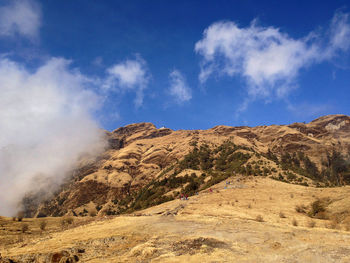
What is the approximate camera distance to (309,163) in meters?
101

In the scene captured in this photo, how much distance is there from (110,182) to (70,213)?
23.2 meters

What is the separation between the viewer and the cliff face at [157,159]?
94.8 metres

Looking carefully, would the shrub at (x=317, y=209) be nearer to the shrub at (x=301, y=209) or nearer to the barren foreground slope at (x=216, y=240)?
the barren foreground slope at (x=216, y=240)

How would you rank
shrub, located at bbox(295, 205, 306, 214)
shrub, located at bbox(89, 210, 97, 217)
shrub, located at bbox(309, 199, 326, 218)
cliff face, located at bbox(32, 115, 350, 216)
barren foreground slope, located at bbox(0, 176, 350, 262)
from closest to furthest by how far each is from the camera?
barren foreground slope, located at bbox(0, 176, 350, 262), shrub, located at bbox(309, 199, 326, 218), shrub, located at bbox(295, 205, 306, 214), shrub, located at bbox(89, 210, 97, 217), cliff face, located at bbox(32, 115, 350, 216)

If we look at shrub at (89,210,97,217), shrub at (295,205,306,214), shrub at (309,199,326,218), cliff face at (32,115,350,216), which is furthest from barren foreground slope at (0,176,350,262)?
shrub at (89,210,97,217)

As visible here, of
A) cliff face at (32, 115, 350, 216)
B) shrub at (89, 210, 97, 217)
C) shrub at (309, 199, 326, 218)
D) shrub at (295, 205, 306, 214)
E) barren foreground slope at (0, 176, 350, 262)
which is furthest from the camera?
cliff face at (32, 115, 350, 216)

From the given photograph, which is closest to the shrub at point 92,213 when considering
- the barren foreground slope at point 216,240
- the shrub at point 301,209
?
the barren foreground slope at point 216,240

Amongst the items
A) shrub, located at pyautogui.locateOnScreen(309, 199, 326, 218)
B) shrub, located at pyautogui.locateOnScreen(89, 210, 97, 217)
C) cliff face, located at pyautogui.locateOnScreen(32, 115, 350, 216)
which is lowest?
shrub, located at pyautogui.locateOnScreen(309, 199, 326, 218)

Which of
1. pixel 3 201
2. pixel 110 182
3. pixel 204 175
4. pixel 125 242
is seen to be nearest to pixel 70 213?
pixel 110 182

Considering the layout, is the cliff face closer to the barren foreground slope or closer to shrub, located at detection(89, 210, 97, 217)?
shrub, located at detection(89, 210, 97, 217)

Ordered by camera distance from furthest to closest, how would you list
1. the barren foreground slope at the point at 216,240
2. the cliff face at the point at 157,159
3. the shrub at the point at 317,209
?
the cliff face at the point at 157,159 → the shrub at the point at 317,209 → the barren foreground slope at the point at 216,240

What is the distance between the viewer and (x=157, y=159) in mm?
121312

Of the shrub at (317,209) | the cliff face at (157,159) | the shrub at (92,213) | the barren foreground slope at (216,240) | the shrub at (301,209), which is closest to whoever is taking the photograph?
the barren foreground slope at (216,240)

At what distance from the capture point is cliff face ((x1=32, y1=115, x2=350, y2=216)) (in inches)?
3730
